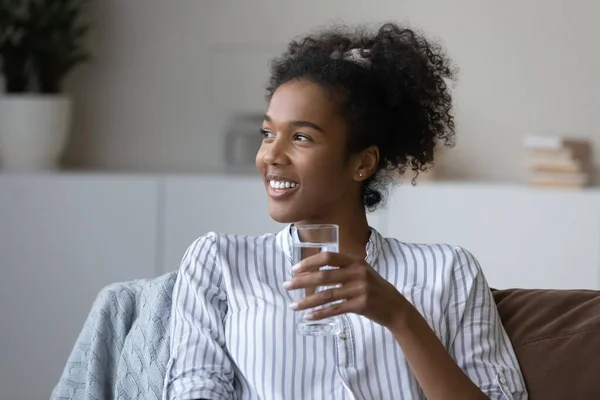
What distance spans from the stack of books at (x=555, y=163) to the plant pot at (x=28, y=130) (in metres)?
1.83

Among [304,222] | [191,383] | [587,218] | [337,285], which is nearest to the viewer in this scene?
[337,285]

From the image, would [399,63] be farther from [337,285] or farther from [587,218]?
[587,218]

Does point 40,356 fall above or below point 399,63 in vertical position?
below

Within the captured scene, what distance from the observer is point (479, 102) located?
4125mm

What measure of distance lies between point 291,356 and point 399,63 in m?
0.58

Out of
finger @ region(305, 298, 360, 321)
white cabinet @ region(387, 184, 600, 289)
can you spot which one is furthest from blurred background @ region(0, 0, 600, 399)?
finger @ region(305, 298, 360, 321)

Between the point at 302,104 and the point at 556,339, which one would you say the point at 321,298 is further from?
the point at 556,339

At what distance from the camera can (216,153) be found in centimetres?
437

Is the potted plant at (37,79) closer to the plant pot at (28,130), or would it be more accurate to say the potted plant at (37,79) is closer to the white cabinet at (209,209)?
the plant pot at (28,130)

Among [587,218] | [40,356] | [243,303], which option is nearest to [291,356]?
[243,303]

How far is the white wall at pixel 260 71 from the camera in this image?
406cm

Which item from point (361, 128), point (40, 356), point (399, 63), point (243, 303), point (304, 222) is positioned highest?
point (399, 63)

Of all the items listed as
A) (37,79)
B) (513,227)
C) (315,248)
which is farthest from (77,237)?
(315,248)

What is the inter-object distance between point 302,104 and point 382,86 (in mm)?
176
